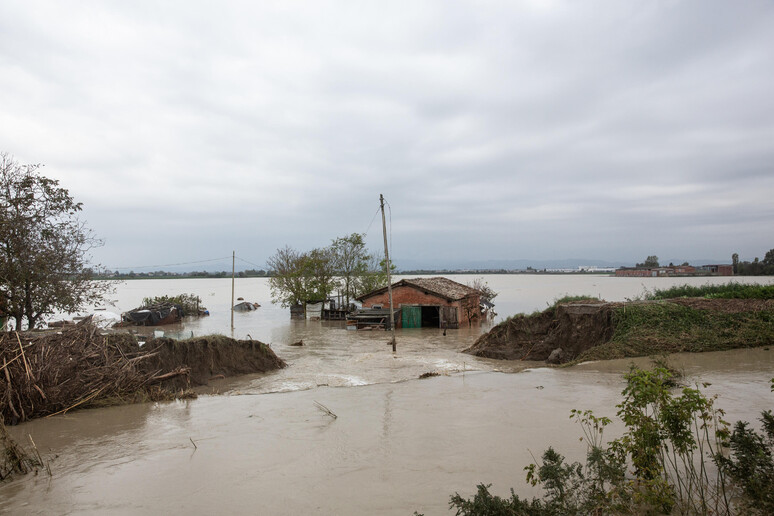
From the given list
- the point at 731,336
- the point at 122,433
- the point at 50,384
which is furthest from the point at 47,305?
the point at 731,336

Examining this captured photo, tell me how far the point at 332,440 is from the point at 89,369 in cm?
748

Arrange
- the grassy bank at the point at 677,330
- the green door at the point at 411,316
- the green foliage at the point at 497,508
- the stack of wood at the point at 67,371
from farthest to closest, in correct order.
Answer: the green door at the point at 411,316 < the grassy bank at the point at 677,330 < the stack of wood at the point at 67,371 < the green foliage at the point at 497,508

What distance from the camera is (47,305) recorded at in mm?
16234

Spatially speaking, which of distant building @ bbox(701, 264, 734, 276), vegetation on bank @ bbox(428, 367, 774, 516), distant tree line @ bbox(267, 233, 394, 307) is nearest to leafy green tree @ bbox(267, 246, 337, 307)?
distant tree line @ bbox(267, 233, 394, 307)

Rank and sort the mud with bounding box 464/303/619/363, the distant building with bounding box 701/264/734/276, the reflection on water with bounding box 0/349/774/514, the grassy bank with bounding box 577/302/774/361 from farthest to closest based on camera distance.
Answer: the distant building with bounding box 701/264/734/276 → the mud with bounding box 464/303/619/363 → the grassy bank with bounding box 577/302/774/361 → the reflection on water with bounding box 0/349/774/514

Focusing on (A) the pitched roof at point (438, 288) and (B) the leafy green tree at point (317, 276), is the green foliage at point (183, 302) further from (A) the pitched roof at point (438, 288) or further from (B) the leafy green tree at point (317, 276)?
(A) the pitched roof at point (438, 288)

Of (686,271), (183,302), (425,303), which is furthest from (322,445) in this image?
(686,271)

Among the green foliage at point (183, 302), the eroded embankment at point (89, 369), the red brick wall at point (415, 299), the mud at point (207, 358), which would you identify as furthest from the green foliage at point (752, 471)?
the green foliage at point (183, 302)

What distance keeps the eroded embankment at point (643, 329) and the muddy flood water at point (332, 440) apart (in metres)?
0.97

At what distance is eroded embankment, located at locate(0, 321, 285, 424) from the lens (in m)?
10.6

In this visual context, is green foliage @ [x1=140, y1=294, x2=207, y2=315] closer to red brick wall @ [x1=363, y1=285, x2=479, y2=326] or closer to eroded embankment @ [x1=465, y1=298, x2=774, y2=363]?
red brick wall @ [x1=363, y1=285, x2=479, y2=326]

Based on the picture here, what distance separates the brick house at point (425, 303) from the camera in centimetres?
3544

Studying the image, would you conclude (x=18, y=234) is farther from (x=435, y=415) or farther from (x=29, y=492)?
(x=435, y=415)

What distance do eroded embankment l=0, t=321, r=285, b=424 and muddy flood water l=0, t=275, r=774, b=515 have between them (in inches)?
21.8
